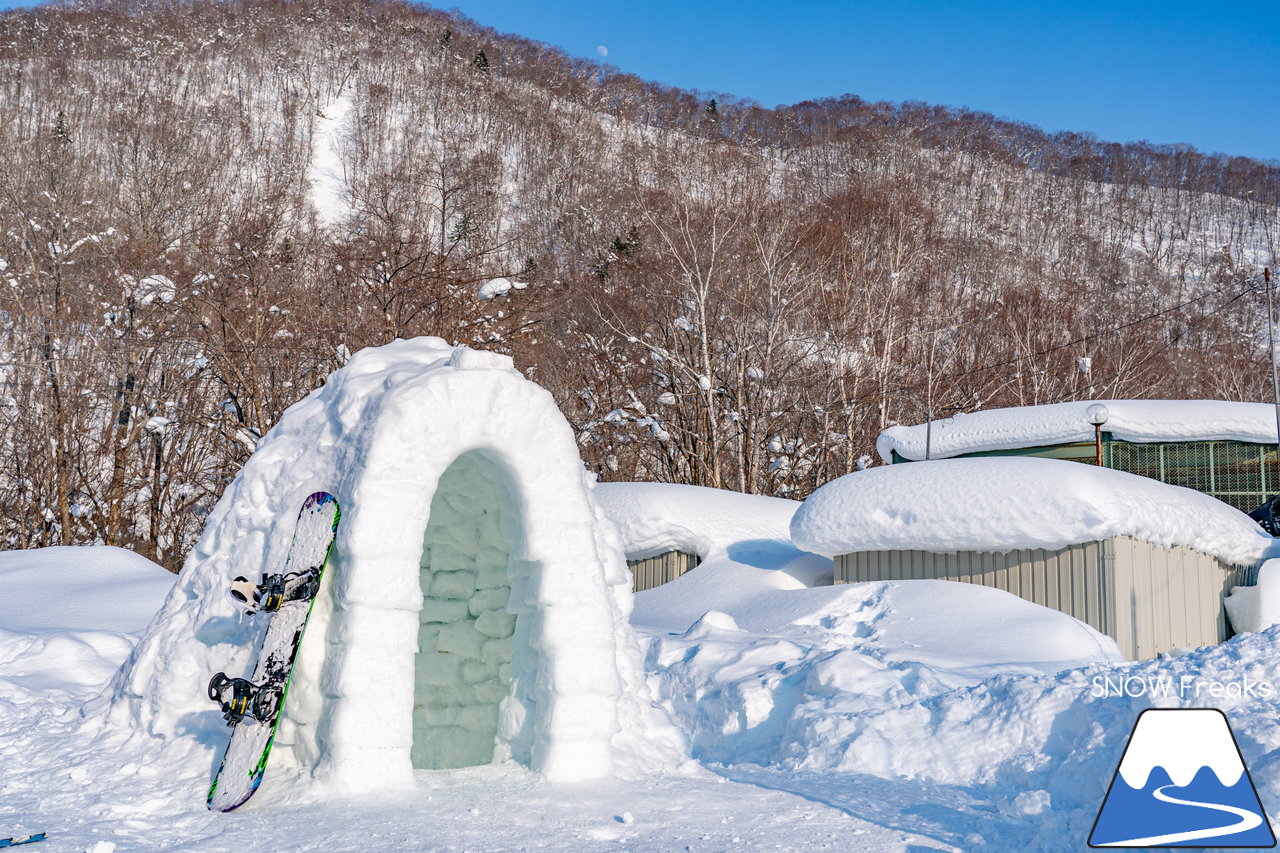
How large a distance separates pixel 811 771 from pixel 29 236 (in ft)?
64.1

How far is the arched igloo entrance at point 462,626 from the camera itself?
661 centimetres

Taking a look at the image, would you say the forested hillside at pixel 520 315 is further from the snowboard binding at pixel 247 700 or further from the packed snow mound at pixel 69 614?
the snowboard binding at pixel 247 700

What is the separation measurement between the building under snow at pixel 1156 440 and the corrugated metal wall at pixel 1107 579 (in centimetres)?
595

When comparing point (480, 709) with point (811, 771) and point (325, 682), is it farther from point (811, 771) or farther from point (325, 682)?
point (811, 771)

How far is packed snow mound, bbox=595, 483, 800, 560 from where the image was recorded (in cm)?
1374

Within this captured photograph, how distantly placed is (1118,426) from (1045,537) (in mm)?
8566

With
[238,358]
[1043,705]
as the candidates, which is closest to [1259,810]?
[1043,705]

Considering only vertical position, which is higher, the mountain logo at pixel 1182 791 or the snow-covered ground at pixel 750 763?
the mountain logo at pixel 1182 791

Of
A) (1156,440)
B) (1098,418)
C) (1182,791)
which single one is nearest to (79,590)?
(1182,791)

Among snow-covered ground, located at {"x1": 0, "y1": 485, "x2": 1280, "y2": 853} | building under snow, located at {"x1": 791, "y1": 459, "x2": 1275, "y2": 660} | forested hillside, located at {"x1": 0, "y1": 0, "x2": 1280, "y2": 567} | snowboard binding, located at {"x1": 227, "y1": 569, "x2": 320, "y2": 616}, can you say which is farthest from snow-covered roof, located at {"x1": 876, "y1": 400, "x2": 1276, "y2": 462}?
snowboard binding, located at {"x1": 227, "y1": 569, "x2": 320, "y2": 616}

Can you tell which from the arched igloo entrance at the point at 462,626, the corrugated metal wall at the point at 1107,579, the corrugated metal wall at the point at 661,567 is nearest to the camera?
the arched igloo entrance at the point at 462,626

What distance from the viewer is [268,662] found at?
5273mm

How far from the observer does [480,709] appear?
22.1ft

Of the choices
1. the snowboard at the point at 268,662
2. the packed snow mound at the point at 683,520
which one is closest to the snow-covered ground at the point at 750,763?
the snowboard at the point at 268,662
